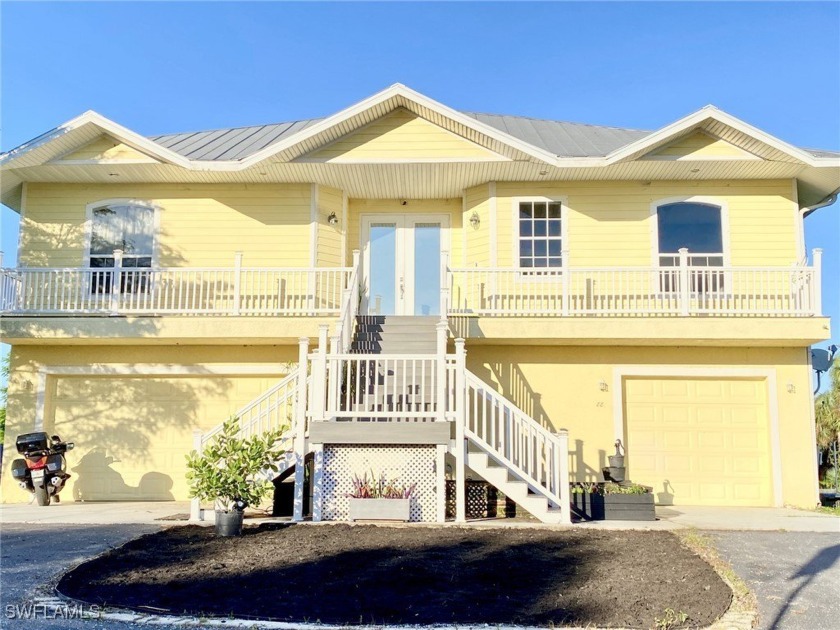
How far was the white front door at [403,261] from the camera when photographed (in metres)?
14.3

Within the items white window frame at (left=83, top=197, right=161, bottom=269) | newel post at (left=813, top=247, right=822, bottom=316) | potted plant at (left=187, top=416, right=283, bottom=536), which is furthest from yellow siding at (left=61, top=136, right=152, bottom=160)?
newel post at (left=813, top=247, right=822, bottom=316)

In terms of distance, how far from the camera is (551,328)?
476 inches

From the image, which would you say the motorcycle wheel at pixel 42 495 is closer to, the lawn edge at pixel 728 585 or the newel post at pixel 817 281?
the lawn edge at pixel 728 585

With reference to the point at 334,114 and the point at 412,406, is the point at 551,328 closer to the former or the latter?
the point at 412,406

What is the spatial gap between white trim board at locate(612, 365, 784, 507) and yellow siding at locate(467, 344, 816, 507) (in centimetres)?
4

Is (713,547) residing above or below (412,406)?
below

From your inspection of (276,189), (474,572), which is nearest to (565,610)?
(474,572)

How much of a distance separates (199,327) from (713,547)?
27.8ft

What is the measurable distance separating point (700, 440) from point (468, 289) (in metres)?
4.81

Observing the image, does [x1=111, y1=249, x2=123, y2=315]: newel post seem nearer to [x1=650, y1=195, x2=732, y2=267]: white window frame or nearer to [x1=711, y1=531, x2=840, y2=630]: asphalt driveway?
[x1=650, y1=195, x2=732, y2=267]: white window frame

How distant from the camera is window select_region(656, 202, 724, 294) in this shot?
1299 centimetres

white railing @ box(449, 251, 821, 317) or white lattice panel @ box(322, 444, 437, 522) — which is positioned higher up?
white railing @ box(449, 251, 821, 317)

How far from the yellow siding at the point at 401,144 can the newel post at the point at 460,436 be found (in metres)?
Answer: 4.35

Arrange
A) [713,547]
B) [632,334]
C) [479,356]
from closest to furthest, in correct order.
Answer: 1. [713,547]
2. [632,334]
3. [479,356]
